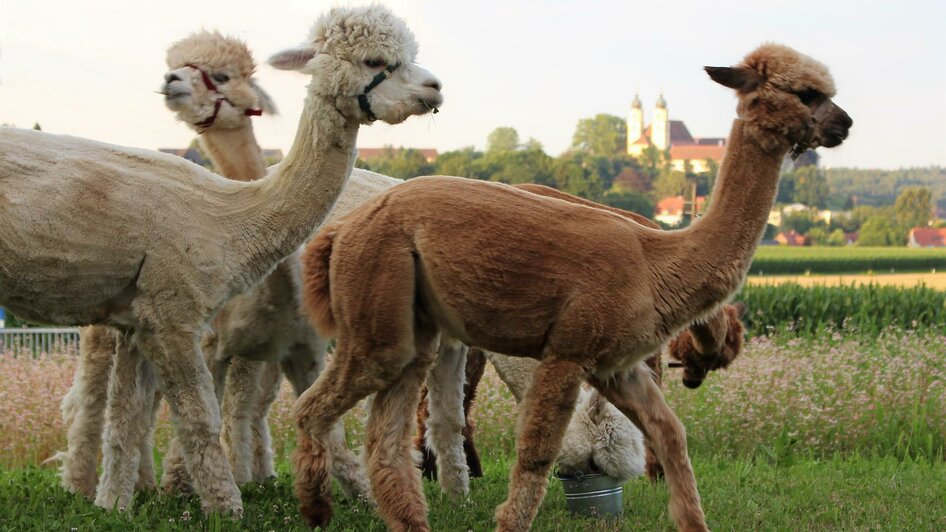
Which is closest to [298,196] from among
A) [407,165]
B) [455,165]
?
[407,165]

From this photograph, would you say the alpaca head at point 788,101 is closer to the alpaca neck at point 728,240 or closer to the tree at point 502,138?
the alpaca neck at point 728,240

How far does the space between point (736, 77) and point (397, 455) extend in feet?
8.22

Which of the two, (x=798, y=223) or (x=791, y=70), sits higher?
(x=791, y=70)

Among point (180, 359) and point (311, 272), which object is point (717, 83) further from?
point (180, 359)

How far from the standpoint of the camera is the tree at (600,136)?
153750 millimetres

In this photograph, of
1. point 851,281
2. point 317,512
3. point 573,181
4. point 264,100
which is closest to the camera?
point 317,512

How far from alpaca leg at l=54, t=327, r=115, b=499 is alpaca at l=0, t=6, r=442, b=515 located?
2.56ft

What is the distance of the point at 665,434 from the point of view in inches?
227

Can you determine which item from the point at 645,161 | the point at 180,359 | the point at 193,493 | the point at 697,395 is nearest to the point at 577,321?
the point at 180,359

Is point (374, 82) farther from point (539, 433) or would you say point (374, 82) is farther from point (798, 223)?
point (798, 223)

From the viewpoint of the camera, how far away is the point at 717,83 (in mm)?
5516

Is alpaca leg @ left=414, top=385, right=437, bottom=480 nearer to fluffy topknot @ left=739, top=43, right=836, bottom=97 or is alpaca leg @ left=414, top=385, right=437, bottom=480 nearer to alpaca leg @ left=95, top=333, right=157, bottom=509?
alpaca leg @ left=95, top=333, right=157, bottom=509

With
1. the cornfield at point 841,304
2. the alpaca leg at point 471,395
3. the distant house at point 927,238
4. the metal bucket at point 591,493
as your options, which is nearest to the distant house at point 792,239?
the distant house at point 927,238

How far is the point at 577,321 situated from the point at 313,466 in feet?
5.30
